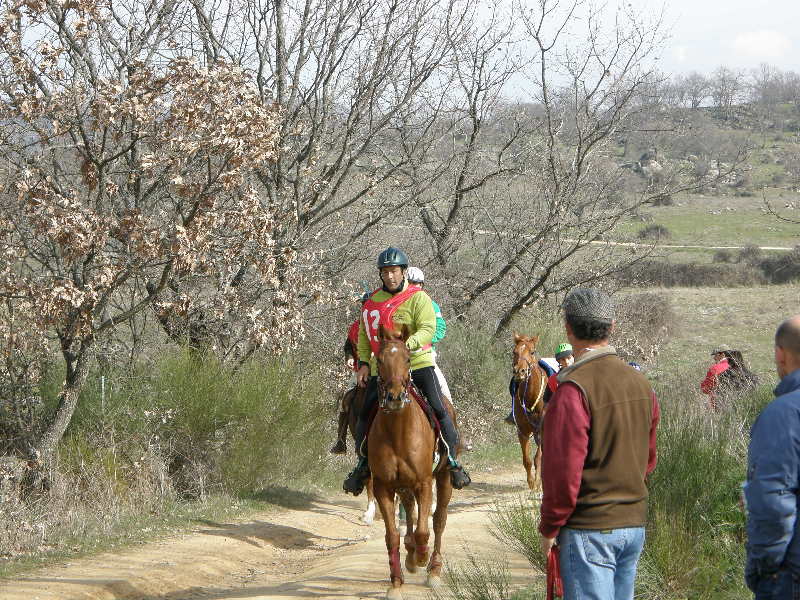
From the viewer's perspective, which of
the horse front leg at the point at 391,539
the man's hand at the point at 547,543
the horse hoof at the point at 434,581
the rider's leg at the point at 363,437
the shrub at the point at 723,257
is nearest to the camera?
the man's hand at the point at 547,543

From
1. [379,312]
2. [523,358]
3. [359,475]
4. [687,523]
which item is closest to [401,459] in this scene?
[359,475]

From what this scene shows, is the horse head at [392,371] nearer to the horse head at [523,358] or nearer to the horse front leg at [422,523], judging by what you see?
the horse front leg at [422,523]

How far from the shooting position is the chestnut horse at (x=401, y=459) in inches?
316

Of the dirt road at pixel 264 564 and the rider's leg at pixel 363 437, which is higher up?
the rider's leg at pixel 363 437

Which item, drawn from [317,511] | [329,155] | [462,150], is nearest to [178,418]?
[317,511]

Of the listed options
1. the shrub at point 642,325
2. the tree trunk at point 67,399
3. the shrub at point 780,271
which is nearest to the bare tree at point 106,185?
the tree trunk at point 67,399

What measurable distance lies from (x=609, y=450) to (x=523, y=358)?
412 inches

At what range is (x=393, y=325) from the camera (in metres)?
8.63

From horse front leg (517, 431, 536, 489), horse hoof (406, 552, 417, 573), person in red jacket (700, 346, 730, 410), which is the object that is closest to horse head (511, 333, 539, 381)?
horse front leg (517, 431, 536, 489)

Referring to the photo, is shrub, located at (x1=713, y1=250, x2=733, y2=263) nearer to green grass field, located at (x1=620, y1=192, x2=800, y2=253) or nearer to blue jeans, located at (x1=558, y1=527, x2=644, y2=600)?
green grass field, located at (x1=620, y1=192, x2=800, y2=253)

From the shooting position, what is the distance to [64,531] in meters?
11.1

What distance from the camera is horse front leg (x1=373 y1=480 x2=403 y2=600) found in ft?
26.4

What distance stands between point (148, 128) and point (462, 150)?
9.58 meters

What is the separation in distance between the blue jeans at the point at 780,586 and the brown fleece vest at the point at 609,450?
0.60 metres
